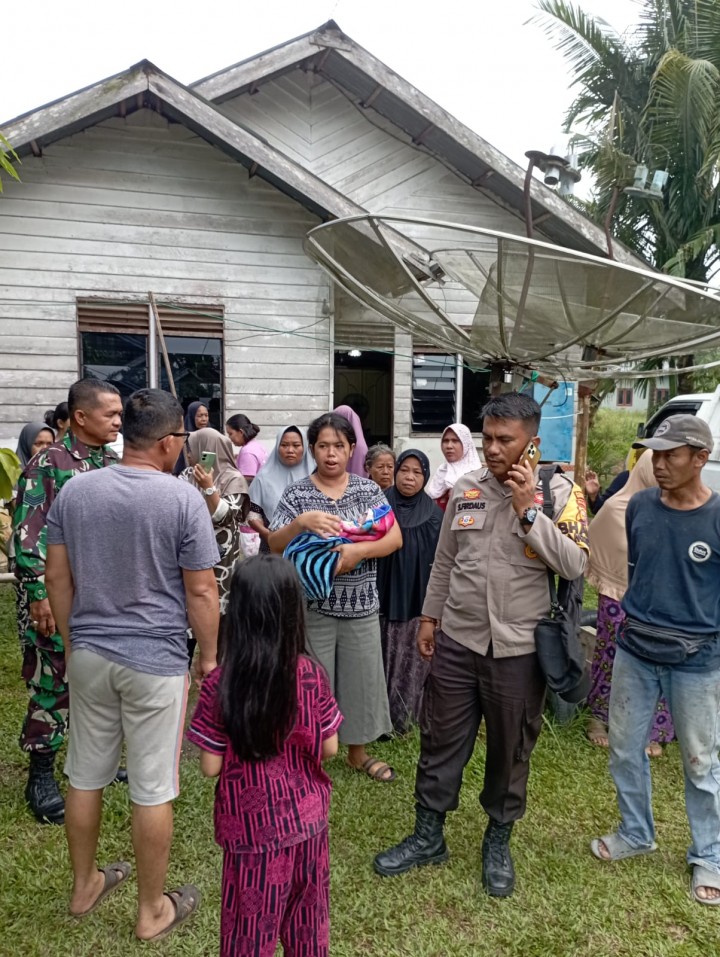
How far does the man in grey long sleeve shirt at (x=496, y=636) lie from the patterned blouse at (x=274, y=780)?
910 mm

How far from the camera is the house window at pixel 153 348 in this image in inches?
267

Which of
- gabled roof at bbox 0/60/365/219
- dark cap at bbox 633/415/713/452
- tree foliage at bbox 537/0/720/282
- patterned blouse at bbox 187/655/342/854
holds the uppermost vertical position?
tree foliage at bbox 537/0/720/282

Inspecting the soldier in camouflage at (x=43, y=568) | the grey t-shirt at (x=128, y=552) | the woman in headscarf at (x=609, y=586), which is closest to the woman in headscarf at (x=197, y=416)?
the soldier in camouflage at (x=43, y=568)

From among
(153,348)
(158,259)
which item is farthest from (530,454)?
(158,259)

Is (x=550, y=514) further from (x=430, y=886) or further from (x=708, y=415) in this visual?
(x=708, y=415)

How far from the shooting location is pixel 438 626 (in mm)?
2910

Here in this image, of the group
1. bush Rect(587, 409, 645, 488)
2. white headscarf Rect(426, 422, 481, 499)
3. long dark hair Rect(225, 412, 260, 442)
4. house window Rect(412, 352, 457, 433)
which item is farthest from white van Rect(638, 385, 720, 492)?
bush Rect(587, 409, 645, 488)

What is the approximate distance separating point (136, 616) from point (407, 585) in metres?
1.86

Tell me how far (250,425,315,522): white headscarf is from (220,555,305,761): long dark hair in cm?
250

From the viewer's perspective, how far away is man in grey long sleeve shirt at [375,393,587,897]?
2443mm

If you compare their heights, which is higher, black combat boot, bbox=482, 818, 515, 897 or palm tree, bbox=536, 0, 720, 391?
palm tree, bbox=536, 0, 720, 391

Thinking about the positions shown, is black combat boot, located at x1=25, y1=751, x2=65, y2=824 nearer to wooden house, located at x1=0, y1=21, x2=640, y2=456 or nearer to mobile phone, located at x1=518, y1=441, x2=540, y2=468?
mobile phone, located at x1=518, y1=441, x2=540, y2=468

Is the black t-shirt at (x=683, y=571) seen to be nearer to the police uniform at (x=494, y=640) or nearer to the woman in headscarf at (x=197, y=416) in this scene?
the police uniform at (x=494, y=640)

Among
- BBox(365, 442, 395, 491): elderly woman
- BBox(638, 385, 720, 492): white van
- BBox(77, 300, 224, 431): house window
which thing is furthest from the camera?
BBox(77, 300, 224, 431): house window
